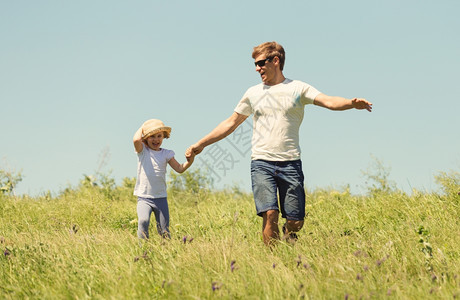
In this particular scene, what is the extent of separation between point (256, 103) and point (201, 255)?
1935 millimetres

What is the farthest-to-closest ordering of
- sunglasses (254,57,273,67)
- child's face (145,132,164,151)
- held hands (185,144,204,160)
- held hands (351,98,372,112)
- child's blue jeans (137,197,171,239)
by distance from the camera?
child's face (145,132,164,151), held hands (185,144,204,160), child's blue jeans (137,197,171,239), sunglasses (254,57,273,67), held hands (351,98,372,112)

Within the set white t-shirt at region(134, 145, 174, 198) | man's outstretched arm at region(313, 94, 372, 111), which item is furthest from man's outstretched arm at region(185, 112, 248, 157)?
man's outstretched arm at region(313, 94, 372, 111)

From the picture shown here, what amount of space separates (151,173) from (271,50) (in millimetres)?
2077

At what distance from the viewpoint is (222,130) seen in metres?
5.83

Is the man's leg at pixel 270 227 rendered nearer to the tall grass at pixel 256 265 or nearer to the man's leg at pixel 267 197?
the man's leg at pixel 267 197

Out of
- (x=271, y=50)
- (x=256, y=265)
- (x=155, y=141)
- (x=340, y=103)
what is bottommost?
(x=256, y=265)

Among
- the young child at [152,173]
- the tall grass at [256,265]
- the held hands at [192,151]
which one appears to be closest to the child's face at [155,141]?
the young child at [152,173]

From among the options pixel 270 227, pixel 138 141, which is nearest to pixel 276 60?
pixel 270 227

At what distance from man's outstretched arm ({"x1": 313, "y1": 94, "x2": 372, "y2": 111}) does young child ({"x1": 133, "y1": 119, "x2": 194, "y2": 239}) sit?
1.80m

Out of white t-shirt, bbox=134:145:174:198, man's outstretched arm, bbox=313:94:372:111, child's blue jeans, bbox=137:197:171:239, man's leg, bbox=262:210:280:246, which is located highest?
man's outstretched arm, bbox=313:94:372:111

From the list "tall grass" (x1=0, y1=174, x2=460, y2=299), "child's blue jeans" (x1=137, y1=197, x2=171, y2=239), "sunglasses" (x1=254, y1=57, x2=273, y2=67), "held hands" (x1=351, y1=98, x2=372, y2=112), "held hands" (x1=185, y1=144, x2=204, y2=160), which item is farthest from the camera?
"held hands" (x1=185, y1=144, x2=204, y2=160)

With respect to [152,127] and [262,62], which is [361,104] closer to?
[262,62]

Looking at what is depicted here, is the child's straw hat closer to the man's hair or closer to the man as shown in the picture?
the man

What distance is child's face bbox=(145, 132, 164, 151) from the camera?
Answer: 6.20 m
